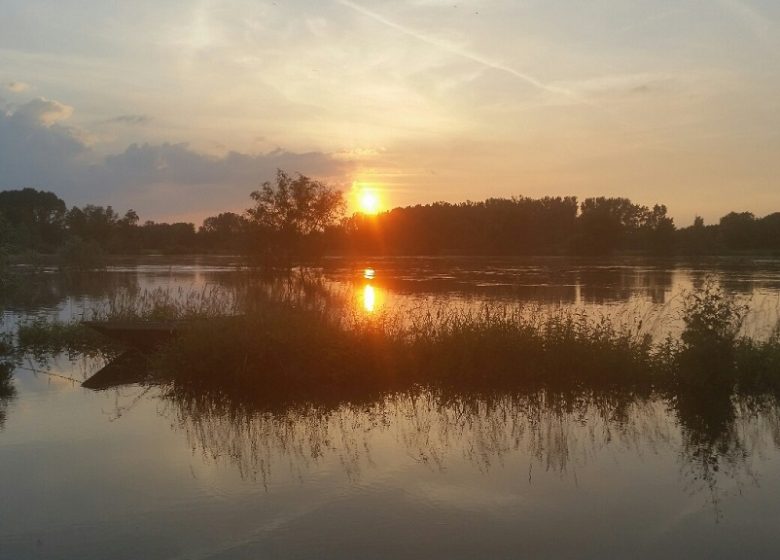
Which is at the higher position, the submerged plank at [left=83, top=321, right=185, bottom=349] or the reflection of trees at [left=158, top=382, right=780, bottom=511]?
the submerged plank at [left=83, top=321, right=185, bottom=349]

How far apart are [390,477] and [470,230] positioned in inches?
4072

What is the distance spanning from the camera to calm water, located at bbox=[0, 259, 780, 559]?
702cm

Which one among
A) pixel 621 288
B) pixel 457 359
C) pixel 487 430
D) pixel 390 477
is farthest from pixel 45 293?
pixel 390 477

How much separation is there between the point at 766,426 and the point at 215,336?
33.8 ft

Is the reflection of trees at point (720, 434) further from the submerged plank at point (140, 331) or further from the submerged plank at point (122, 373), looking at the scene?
the submerged plank at point (140, 331)

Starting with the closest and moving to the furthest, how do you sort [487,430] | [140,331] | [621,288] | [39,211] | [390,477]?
[390,477], [487,430], [140,331], [621,288], [39,211]

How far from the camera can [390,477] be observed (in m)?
8.95

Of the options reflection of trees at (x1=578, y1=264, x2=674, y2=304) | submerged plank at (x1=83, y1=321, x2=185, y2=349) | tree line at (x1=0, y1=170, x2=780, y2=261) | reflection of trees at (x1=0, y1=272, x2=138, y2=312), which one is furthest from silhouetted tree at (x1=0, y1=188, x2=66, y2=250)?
submerged plank at (x1=83, y1=321, x2=185, y2=349)

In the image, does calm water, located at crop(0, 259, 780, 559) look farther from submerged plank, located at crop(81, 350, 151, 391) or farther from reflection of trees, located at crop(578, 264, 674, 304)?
reflection of trees, located at crop(578, 264, 674, 304)

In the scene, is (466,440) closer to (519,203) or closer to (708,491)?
(708,491)

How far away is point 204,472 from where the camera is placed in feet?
30.0

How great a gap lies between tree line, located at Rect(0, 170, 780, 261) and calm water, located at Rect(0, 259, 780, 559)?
68.7 metres

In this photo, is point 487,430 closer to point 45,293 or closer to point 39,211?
point 45,293

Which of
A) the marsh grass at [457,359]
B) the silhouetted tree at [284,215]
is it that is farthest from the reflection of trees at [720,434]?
the silhouetted tree at [284,215]
